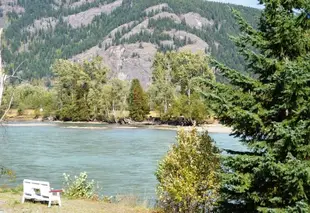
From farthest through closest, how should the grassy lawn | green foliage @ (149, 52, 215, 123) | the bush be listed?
green foliage @ (149, 52, 215, 123) < the bush < the grassy lawn

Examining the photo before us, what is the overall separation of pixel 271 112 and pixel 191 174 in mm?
3722

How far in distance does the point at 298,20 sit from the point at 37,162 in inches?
1138

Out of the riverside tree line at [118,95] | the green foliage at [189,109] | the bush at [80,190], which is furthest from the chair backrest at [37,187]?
the riverside tree line at [118,95]

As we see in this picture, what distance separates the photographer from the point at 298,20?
988 centimetres

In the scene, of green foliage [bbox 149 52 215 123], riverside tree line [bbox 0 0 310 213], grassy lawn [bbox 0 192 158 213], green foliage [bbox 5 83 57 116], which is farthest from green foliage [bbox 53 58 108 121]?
riverside tree line [bbox 0 0 310 213]

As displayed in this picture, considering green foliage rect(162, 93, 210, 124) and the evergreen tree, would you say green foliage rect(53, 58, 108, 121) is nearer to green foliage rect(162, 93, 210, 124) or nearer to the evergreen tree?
the evergreen tree

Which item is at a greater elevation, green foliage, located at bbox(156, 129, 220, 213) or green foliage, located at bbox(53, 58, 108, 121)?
green foliage, located at bbox(53, 58, 108, 121)

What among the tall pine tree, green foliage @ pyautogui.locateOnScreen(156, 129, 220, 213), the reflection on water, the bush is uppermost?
the tall pine tree

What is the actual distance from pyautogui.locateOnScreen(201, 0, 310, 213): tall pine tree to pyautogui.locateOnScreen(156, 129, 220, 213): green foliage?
162 cm

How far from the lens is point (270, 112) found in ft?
32.3

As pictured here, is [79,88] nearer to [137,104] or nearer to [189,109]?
[137,104]

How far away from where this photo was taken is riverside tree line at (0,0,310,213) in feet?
29.4

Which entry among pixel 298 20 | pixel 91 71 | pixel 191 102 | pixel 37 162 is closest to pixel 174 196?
pixel 298 20

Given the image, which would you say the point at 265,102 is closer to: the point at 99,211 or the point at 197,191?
the point at 197,191
